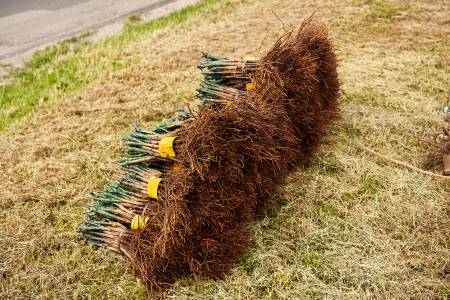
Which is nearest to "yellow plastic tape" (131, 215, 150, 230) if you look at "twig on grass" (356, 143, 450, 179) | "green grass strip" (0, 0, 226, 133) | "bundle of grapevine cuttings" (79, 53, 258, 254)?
"bundle of grapevine cuttings" (79, 53, 258, 254)

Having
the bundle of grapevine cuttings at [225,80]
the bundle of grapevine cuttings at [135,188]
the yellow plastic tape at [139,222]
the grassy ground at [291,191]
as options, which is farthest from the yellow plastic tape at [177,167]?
the bundle of grapevine cuttings at [225,80]

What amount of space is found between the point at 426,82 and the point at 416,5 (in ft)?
11.1

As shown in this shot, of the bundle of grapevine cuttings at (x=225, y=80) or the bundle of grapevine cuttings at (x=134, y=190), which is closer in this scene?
the bundle of grapevine cuttings at (x=134, y=190)

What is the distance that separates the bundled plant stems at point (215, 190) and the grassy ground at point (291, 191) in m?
0.18

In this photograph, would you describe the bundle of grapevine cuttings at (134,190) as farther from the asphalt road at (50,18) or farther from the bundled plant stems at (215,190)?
the asphalt road at (50,18)

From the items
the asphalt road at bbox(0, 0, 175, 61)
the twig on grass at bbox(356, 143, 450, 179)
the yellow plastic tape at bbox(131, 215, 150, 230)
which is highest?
the asphalt road at bbox(0, 0, 175, 61)

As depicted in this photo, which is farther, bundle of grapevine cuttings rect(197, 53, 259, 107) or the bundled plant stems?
bundle of grapevine cuttings rect(197, 53, 259, 107)

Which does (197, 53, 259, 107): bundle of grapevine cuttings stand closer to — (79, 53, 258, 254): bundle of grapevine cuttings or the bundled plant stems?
the bundled plant stems

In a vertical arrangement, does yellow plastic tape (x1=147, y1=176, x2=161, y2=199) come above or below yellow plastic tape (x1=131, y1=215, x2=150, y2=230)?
above

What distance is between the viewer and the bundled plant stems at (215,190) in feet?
9.36

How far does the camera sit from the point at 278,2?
881 centimetres

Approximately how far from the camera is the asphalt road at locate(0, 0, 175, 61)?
7.46m

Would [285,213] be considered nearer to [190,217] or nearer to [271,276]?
[271,276]

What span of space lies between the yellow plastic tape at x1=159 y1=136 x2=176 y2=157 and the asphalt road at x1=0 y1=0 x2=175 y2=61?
197 inches
